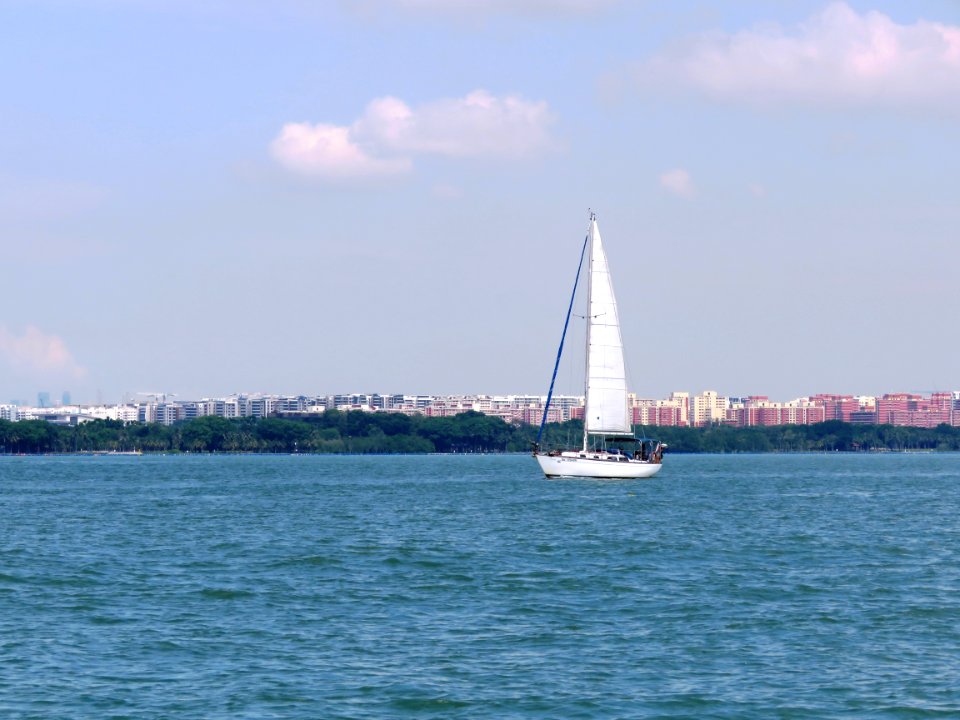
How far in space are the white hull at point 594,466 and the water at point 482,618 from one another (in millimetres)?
33079

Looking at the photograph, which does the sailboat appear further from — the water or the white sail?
the water

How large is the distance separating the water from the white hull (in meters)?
33.1

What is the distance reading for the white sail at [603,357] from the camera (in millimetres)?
104312

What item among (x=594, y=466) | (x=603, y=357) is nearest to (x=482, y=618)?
(x=594, y=466)

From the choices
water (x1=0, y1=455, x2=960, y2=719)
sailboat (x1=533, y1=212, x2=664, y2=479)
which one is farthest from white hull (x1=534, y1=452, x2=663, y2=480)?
water (x1=0, y1=455, x2=960, y2=719)

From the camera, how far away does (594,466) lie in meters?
101

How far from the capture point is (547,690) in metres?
25.2

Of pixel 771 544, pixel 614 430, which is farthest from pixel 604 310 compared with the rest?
pixel 771 544

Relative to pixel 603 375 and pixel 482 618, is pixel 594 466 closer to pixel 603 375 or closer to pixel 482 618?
pixel 603 375

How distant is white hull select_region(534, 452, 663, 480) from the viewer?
3981 inches

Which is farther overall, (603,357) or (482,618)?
(603,357)

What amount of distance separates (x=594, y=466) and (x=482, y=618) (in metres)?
67.9

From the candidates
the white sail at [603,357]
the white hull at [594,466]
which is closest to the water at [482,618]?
the white hull at [594,466]

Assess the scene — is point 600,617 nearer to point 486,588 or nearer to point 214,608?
point 486,588
